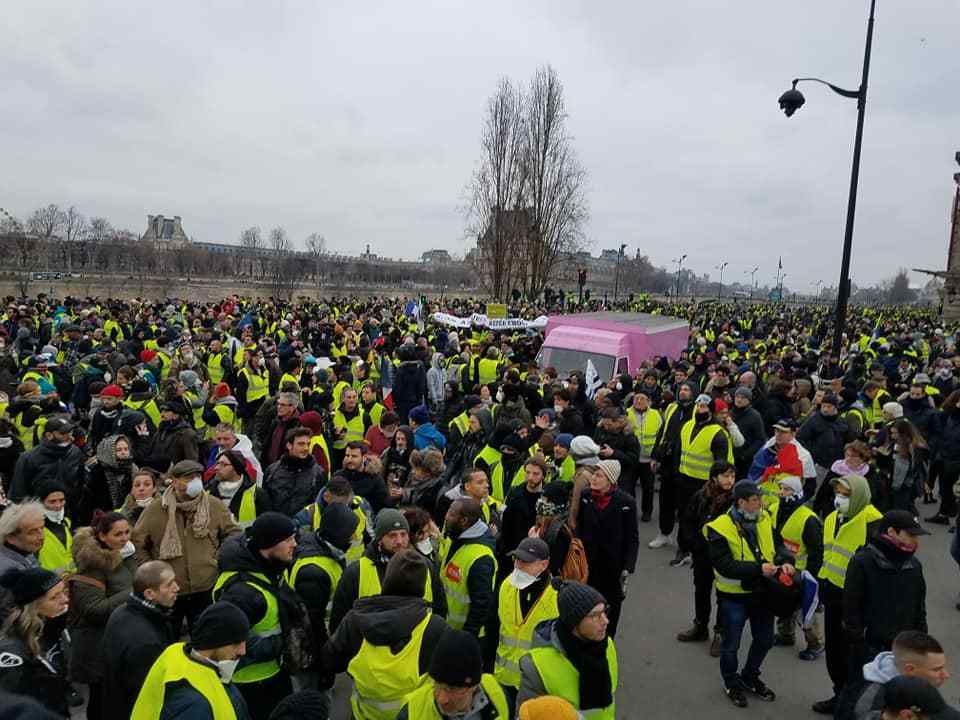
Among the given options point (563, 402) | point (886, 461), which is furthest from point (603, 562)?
point (886, 461)

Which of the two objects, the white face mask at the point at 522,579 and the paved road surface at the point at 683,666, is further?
the paved road surface at the point at 683,666

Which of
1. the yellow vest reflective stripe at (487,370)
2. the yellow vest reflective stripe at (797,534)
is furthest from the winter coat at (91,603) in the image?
the yellow vest reflective stripe at (487,370)

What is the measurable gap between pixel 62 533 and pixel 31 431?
130 inches

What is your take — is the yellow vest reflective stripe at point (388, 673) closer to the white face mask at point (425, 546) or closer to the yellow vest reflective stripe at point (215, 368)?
the white face mask at point (425, 546)

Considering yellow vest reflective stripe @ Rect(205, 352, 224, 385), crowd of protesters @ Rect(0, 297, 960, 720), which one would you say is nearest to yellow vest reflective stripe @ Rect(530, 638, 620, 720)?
crowd of protesters @ Rect(0, 297, 960, 720)

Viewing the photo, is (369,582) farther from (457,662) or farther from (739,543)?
(739,543)

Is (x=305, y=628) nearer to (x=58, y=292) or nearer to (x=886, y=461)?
(x=886, y=461)

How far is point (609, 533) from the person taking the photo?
472 centimetres

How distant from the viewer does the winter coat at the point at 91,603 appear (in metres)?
3.54

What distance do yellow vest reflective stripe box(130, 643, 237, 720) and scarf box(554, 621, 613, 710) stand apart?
1.38 metres

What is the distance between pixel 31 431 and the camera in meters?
6.90

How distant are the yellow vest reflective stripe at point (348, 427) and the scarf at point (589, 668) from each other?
204 inches

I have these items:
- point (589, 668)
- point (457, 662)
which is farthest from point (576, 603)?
point (457, 662)

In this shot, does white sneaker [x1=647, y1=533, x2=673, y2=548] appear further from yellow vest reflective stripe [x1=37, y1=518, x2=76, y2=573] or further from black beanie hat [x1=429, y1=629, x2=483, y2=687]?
yellow vest reflective stripe [x1=37, y1=518, x2=76, y2=573]
